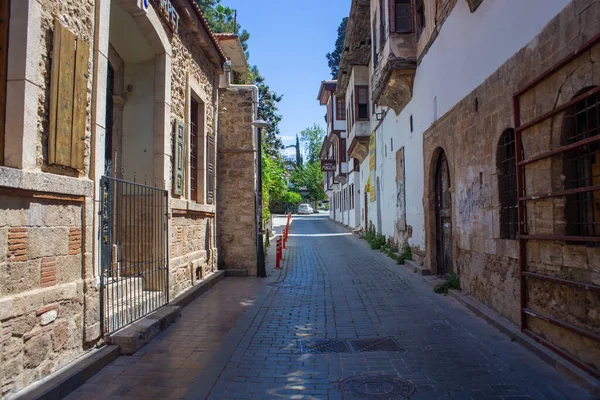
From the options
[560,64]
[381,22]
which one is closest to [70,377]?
[560,64]

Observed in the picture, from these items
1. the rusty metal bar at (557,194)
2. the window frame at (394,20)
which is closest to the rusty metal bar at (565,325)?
the rusty metal bar at (557,194)

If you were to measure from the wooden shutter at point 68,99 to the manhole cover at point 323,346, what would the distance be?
134 inches

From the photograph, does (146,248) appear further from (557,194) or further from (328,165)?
(328,165)

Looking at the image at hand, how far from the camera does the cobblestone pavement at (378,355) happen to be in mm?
4301

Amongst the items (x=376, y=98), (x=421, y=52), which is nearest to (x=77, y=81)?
(x=421, y=52)

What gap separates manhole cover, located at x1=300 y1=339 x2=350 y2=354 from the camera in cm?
559

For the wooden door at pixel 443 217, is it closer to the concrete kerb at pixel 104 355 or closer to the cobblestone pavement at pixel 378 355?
the cobblestone pavement at pixel 378 355

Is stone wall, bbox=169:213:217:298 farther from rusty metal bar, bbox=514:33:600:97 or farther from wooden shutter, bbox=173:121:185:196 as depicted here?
rusty metal bar, bbox=514:33:600:97

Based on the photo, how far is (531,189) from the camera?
5.58m

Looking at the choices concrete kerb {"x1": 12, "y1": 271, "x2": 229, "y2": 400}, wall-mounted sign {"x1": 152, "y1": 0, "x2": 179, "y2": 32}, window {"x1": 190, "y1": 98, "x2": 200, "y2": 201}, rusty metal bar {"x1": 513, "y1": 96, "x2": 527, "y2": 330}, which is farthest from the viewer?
window {"x1": 190, "y1": 98, "x2": 200, "y2": 201}

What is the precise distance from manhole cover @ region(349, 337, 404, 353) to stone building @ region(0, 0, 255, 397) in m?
2.99

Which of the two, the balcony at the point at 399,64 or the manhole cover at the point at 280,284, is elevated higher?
the balcony at the point at 399,64

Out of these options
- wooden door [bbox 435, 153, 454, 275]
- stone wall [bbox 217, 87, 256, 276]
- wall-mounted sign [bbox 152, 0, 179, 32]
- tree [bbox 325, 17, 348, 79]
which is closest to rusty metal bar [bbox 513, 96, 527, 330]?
wooden door [bbox 435, 153, 454, 275]

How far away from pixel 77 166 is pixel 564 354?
5.47 meters
